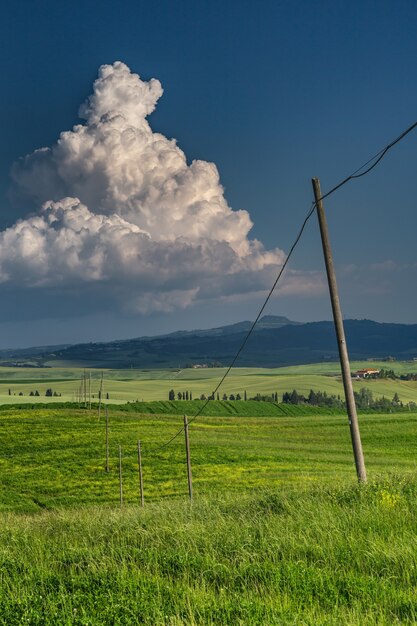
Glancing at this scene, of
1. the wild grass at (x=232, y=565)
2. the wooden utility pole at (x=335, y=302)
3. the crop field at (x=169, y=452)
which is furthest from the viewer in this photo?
the crop field at (x=169, y=452)

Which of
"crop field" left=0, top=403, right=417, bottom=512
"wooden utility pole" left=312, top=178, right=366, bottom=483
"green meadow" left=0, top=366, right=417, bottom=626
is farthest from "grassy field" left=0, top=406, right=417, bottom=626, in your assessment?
"crop field" left=0, top=403, right=417, bottom=512

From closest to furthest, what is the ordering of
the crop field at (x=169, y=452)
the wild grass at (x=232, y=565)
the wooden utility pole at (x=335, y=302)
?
the wild grass at (x=232, y=565) → the wooden utility pole at (x=335, y=302) → the crop field at (x=169, y=452)

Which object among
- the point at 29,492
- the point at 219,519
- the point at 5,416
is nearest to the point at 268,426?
the point at 5,416

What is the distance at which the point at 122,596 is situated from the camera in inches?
359

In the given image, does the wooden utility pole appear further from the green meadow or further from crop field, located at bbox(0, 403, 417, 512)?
crop field, located at bbox(0, 403, 417, 512)

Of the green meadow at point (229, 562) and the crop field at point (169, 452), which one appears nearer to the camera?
the green meadow at point (229, 562)

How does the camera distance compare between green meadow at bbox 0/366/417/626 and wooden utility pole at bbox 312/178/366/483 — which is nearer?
green meadow at bbox 0/366/417/626

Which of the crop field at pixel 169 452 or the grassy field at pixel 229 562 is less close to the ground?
the grassy field at pixel 229 562

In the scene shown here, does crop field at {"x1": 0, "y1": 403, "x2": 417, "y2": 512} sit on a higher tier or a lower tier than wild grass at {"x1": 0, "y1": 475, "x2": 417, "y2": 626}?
lower

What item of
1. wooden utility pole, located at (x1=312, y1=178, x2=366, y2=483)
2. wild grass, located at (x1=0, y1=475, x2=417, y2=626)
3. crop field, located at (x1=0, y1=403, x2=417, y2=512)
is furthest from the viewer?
crop field, located at (x1=0, y1=403, x2=417, y2=512)

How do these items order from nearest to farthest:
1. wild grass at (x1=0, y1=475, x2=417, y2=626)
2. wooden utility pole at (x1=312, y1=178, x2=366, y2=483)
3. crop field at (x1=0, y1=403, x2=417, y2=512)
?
wild grass at (x1=0, y1=475, x2=417, y2=626) → wooden utility pole at (x1=312, y1=178, x2=366, y2=483) → crop field at (x1=0, y1=403, x2=417, y2=512)

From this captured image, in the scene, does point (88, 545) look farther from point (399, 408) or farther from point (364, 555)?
point (399, 408)

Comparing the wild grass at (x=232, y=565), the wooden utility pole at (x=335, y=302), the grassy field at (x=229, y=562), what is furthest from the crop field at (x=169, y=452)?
the wild grass at (x=232, y=565)

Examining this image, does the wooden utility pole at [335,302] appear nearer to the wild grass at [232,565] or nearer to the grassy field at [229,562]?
the grassy field at [229,562]
